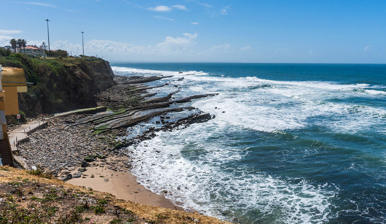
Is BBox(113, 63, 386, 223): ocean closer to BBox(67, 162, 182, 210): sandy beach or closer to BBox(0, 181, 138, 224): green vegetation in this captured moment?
BBox(67, 162, 182, 210): sandy beach

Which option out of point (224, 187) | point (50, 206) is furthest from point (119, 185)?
point (50, 206)

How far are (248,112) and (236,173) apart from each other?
63.0 ft

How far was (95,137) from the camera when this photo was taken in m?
25.0

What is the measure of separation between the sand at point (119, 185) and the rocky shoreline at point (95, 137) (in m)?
0.49

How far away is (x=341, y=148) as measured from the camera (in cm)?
2170

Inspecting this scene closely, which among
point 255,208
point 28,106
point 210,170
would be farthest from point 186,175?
point 28,106

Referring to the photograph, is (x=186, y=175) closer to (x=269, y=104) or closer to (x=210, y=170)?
(x=210, y=170)

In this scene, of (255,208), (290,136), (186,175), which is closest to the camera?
(255,208)

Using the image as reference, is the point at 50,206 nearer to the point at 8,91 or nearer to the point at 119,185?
the point at 8,91

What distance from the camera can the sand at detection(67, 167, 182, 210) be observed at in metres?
14.6

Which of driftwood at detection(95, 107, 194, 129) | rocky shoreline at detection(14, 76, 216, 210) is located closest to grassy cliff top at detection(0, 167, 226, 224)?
rocky shoreline at detection(14, 76, 216, 210)

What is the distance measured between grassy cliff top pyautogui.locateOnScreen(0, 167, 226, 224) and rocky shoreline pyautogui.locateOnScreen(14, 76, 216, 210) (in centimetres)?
707

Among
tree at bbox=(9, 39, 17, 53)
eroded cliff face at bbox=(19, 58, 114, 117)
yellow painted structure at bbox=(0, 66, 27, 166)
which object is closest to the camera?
yellow painted structure at bbox=(0, 66, 27, 166)

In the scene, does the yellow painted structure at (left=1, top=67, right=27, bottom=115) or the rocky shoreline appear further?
the rocky shoreline
